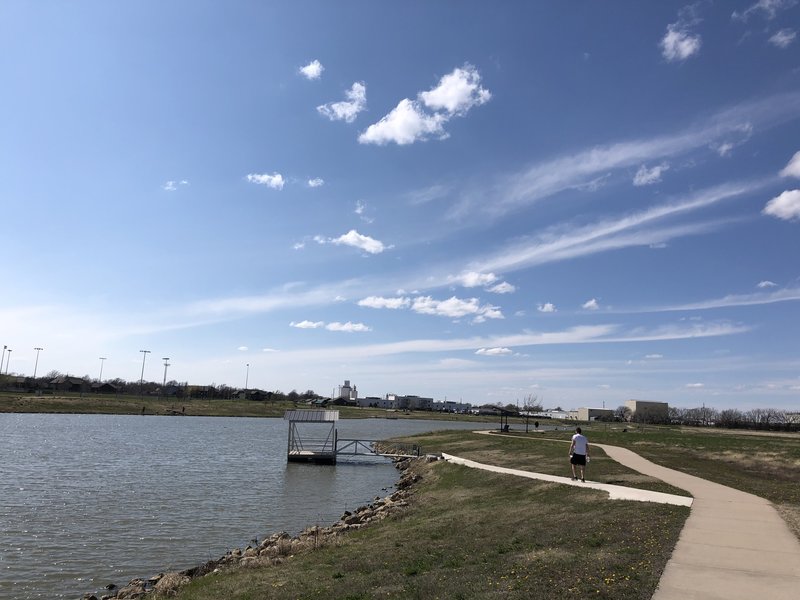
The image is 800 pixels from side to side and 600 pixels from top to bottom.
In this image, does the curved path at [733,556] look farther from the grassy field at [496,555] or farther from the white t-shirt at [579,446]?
the white t-shirt at [579,446]

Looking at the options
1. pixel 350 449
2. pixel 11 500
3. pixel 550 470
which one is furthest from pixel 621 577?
pixel 350 449

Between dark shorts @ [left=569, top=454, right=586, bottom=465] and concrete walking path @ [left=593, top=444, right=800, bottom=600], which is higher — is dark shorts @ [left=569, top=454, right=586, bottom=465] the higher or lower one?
the higher one

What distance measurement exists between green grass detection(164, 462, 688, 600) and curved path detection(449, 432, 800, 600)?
1.24 ft

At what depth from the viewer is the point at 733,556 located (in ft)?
36.8

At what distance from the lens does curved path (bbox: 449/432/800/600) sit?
9.12 meters

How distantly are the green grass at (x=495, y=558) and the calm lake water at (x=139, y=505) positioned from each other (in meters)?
5.93

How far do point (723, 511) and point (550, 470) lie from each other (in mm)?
15089

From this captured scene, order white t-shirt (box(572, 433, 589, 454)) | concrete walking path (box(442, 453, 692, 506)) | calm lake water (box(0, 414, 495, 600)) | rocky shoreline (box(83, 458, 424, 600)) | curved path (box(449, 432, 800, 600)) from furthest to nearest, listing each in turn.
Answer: white t-shirt (box(572, 433, 589, 454))
calm lake water (box(0, 414, 495, 600))
concrete walking path (box(442, 453, 692, 506))
rocky shoreline (box(83, 458, 424, 600))
curved path (box(449, 432, 800, 600))

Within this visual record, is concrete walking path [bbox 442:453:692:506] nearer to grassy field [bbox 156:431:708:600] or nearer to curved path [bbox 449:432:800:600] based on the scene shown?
curved path [bbox 449:432:800:600]

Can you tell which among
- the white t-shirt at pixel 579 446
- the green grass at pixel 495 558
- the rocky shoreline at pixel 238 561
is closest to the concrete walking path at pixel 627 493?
the green grass at pixel 495 558

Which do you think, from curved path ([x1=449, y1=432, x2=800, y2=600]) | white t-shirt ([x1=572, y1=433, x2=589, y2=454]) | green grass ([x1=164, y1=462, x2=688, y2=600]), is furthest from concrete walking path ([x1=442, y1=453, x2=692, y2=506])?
white t-shirt ([x1=572, y1=433, x2=589, y2=454])

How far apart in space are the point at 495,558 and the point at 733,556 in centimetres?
484

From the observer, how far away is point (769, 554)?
11.4 metres

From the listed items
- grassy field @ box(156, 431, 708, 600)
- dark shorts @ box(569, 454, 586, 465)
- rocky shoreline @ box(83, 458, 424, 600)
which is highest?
dark shorts @ box(569, 454, 586, 465)
